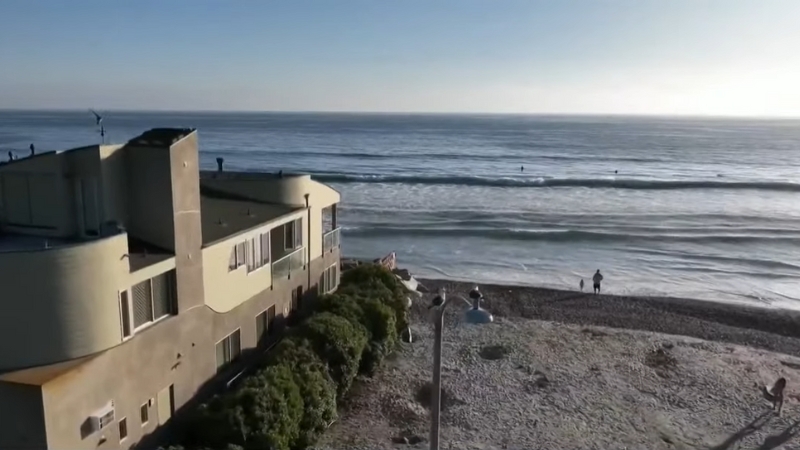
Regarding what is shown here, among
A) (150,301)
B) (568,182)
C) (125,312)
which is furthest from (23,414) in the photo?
(568,182)

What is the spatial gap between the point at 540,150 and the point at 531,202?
62112 millimetres

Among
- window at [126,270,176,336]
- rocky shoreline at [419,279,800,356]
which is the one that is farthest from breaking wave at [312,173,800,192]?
window at [126,270,176,336]

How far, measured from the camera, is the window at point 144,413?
11984 millimetres

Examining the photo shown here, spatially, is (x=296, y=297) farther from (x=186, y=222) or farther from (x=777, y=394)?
(x=777, y=394)

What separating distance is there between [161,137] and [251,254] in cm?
426

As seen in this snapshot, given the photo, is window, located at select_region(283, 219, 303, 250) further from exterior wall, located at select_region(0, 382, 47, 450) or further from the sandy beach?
exterior wall, located at select_region(0, 382, 47, 450)

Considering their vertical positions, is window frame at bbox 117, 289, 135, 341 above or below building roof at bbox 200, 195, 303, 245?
below

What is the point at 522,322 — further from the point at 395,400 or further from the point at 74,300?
the point at 74,300

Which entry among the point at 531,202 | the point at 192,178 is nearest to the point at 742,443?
the point at 192,178

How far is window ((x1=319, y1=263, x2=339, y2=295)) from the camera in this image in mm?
21281

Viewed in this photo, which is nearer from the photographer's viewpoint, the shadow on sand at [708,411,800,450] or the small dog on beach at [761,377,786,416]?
the shadow on sand at [708,411,800,450]

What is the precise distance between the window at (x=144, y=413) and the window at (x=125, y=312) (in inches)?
63.0

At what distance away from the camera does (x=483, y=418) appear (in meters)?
16.7

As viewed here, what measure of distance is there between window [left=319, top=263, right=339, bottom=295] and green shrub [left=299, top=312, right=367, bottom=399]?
4.21 m
